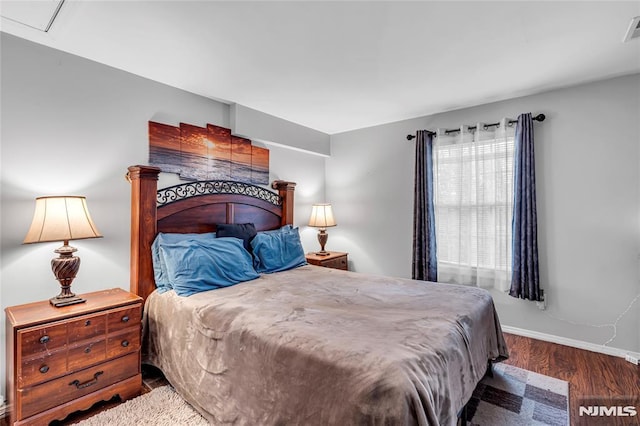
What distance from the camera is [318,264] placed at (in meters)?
3.67

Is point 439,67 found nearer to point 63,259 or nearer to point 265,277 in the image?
point 265,277

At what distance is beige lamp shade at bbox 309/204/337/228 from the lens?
4039 mm

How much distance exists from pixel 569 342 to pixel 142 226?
158 inches

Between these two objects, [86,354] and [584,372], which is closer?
[86,354]

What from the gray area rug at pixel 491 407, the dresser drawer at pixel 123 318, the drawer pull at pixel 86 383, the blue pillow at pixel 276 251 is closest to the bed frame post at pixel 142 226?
the dresser drawer at pixel 123 318

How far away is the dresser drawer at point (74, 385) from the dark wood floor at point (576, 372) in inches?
6.5

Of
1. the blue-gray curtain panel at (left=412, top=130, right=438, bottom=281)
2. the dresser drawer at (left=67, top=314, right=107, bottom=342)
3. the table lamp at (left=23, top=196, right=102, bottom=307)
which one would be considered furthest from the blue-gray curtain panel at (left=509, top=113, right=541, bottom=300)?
the table lamp at (left=23, top=196, right=102, bottom=307)

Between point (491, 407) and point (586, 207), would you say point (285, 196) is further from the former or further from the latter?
point (586, 207)

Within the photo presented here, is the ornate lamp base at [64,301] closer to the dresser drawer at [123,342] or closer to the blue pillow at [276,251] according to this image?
the dresser drawer at [123,342]

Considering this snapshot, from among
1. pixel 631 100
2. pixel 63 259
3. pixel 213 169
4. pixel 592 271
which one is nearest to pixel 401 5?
pixel 213 169

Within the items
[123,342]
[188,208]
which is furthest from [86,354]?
[188,208]

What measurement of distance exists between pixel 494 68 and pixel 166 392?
355 centimetres

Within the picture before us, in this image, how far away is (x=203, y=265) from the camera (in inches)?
93.4

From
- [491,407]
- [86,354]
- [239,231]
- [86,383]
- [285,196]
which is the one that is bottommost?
[491,407]
